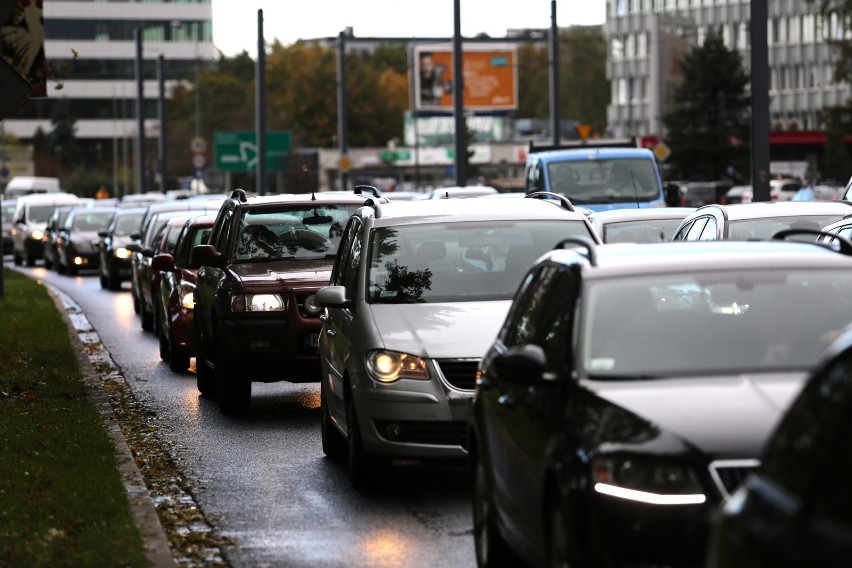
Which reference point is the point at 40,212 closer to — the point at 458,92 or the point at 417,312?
the point at 458,92

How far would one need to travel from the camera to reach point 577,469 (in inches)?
237

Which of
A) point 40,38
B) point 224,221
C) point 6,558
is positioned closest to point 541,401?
point 6,558

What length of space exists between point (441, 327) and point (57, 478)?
223cm

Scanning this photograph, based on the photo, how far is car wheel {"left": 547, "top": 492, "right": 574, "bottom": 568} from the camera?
20.1 ft

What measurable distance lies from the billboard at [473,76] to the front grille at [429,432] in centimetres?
7162

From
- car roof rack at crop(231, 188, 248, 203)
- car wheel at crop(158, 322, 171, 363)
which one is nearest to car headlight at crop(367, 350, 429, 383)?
car roof rack at crop(231, 188, 248, 203)

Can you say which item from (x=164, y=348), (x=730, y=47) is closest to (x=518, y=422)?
(x=164, y=348)

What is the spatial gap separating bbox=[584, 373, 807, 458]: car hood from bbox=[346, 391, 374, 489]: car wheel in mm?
4308

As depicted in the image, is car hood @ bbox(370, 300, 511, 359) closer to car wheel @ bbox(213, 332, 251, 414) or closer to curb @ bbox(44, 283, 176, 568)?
curb @ bbox(44, 283, 176, 568)

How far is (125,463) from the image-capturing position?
11.6 metres

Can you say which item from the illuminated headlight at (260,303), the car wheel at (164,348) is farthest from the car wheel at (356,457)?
the car wheel at (164,348)

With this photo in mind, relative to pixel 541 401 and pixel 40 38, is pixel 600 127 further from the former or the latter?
pixel 541 401

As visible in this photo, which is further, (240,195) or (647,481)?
(240,195)

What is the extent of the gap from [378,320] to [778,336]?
4.21m
